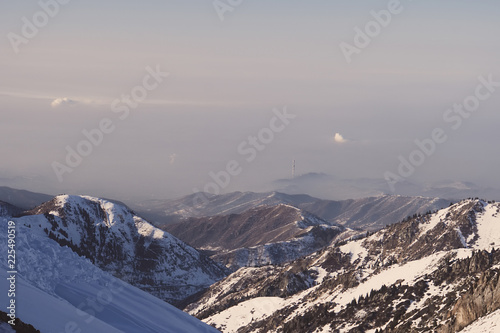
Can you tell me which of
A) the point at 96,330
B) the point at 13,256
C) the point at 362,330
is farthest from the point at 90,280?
the point at 362,330

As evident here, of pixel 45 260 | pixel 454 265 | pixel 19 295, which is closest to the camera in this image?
pixel 19 295

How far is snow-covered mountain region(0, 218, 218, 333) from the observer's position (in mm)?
53844

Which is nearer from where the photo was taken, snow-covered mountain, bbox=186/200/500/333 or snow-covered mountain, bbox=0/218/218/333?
snow-covered mountain, bbox=0/218/218/333

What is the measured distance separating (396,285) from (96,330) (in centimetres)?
9758

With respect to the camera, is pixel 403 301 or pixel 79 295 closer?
pixel 79 295

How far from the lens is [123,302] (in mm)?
70125

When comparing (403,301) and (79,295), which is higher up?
(79,295)

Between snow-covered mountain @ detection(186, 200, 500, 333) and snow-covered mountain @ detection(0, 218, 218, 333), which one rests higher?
snow-covered mountain @ detection(0, 218, 218, 333)

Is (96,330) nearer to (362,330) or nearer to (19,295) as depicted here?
(19,295)

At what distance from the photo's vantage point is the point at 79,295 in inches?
2621

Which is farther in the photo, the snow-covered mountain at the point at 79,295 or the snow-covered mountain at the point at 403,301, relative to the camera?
the snow-covered mountain at the point at 403,301

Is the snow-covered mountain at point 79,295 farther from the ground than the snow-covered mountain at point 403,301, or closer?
farther from the ground

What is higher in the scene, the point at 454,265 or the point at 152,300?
the point at 152,300

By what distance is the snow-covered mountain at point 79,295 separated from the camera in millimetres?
53844
